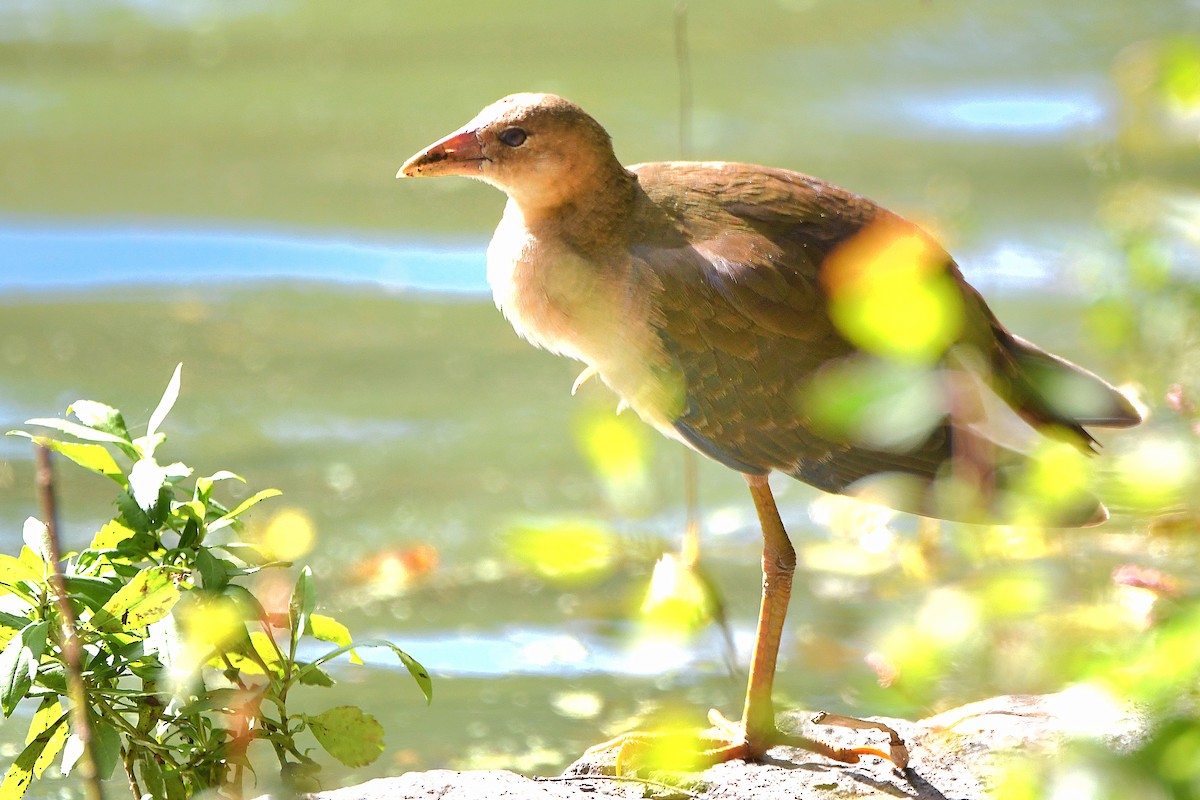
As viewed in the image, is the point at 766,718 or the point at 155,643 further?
the point at 766,718

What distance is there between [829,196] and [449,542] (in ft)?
6.94

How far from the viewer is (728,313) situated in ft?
10.4

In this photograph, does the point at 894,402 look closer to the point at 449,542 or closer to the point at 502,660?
the point at 502,660

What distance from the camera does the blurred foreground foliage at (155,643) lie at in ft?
8.11

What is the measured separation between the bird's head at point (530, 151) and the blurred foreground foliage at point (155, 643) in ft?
2.98

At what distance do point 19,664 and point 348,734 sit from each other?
1.98 feet

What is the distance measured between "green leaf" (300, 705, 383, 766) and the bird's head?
3.79 ft

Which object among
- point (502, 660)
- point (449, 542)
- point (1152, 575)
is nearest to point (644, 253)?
point (1152, 575)

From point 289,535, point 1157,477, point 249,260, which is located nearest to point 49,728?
point 289,535

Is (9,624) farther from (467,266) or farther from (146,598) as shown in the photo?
Result: (467,266)

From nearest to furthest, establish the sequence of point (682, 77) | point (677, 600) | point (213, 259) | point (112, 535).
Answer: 1. point (677, 600)
2. point (112, 535)
3. point (682, 77)
4. point (213, 259)

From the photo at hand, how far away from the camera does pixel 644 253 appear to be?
10.5ft

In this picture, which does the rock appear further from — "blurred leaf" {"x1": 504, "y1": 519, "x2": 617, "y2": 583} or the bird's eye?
"blurred leaf" {"x1": 504, "y1": 519, "x2": 617, "y2": 583}

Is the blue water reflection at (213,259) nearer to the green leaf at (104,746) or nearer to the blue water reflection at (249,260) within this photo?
the blue water reflection at (249,260)
